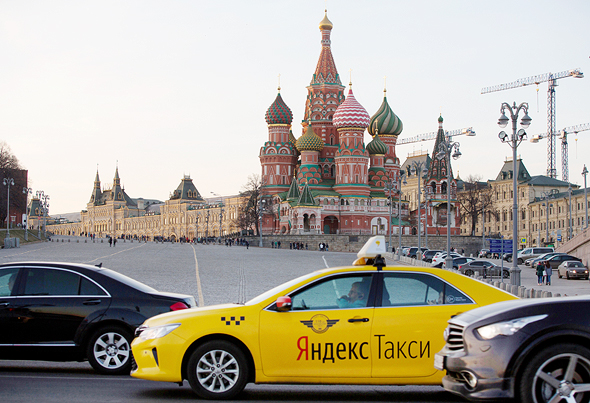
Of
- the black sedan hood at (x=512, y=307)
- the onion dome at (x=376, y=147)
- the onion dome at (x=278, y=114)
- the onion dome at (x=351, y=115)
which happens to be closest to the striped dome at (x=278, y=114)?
the onion dome at (x=278, y=114)

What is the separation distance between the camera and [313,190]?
9788 centimetres

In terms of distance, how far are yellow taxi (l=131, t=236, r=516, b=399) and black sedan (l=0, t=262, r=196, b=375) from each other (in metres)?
1.83

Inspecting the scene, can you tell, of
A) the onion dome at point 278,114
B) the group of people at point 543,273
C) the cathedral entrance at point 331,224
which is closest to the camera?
the group of people at point 543,273

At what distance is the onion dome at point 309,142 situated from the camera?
331 feet

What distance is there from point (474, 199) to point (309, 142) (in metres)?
30.4

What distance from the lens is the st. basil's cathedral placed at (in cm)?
9706

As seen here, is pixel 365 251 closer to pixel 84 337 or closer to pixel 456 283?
pixel 456 283

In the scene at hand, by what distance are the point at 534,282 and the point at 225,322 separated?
3136 cm

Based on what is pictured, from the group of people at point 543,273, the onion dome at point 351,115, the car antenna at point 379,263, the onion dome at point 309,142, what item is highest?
the onion dome at point 351,115

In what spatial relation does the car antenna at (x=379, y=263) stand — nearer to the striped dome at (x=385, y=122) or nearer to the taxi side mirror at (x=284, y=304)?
the taxi side mirror at (x=284, y=304)

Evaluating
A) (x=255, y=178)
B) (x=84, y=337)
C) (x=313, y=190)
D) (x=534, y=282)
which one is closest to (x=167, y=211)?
(x=255, y=178)

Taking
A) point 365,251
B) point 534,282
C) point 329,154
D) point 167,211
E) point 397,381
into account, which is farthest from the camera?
point 167,211

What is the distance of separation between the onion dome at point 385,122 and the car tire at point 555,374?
105243mm

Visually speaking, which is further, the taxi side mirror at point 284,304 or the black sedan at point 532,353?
the taxi side mirror at point 284,304
